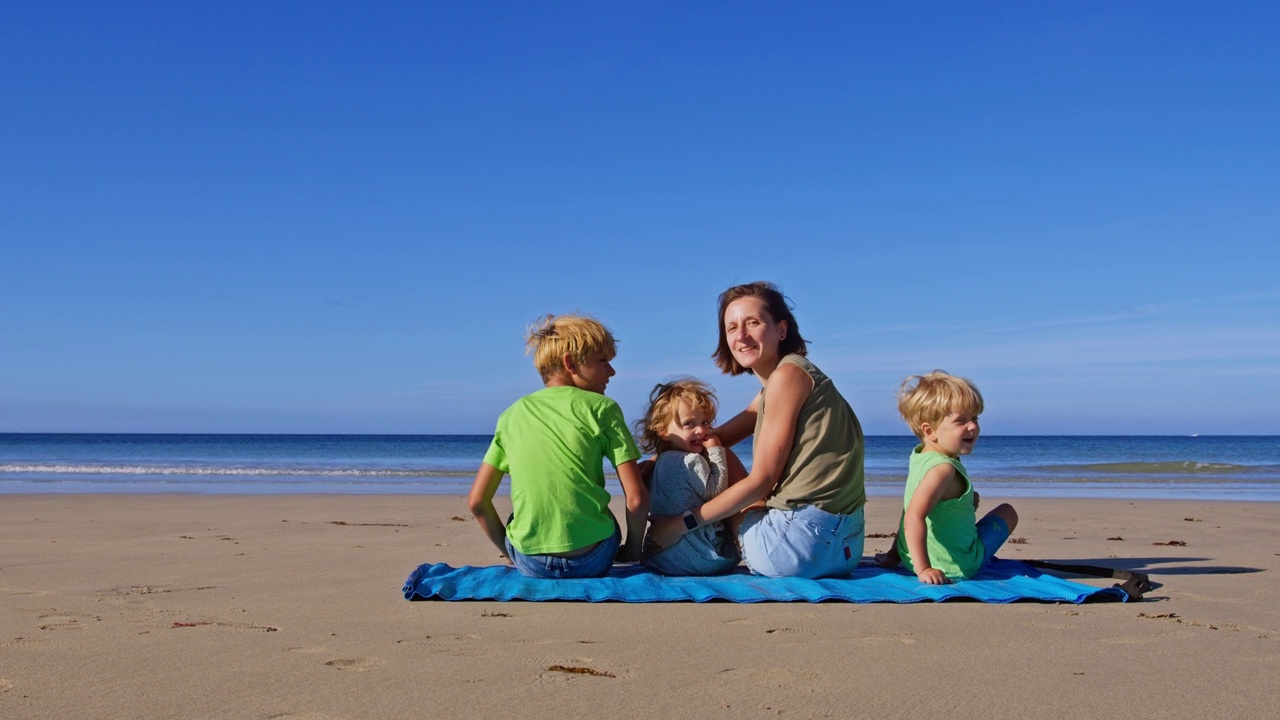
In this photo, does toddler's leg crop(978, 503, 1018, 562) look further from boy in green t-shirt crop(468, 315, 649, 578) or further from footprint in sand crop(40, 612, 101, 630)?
footprint in sand crop(40, 612, 101, 630)

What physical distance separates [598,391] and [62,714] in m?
2.62

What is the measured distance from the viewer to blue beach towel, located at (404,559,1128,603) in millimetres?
A: 4074

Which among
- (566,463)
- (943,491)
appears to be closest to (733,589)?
(566,463)

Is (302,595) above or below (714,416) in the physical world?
below

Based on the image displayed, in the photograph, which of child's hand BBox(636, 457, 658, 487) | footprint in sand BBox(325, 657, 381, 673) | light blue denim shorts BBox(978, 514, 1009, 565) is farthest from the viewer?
light blue denim shorts BBox(978, 514, 1009, 565)

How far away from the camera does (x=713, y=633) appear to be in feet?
11.3

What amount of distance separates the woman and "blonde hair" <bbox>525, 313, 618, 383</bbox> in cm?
71

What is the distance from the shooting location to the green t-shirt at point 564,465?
170 inches

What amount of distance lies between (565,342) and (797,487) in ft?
4.06

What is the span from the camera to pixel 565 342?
4496 millimetres

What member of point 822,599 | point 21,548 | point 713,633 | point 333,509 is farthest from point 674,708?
point 333,509

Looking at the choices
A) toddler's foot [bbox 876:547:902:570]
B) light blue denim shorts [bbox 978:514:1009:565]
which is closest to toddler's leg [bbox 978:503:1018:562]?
light blue denim shorts [bbox 978:514:1009:565]

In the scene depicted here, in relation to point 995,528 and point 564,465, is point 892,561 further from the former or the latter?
point 564,465

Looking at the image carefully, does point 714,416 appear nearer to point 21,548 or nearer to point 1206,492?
point 21,548
